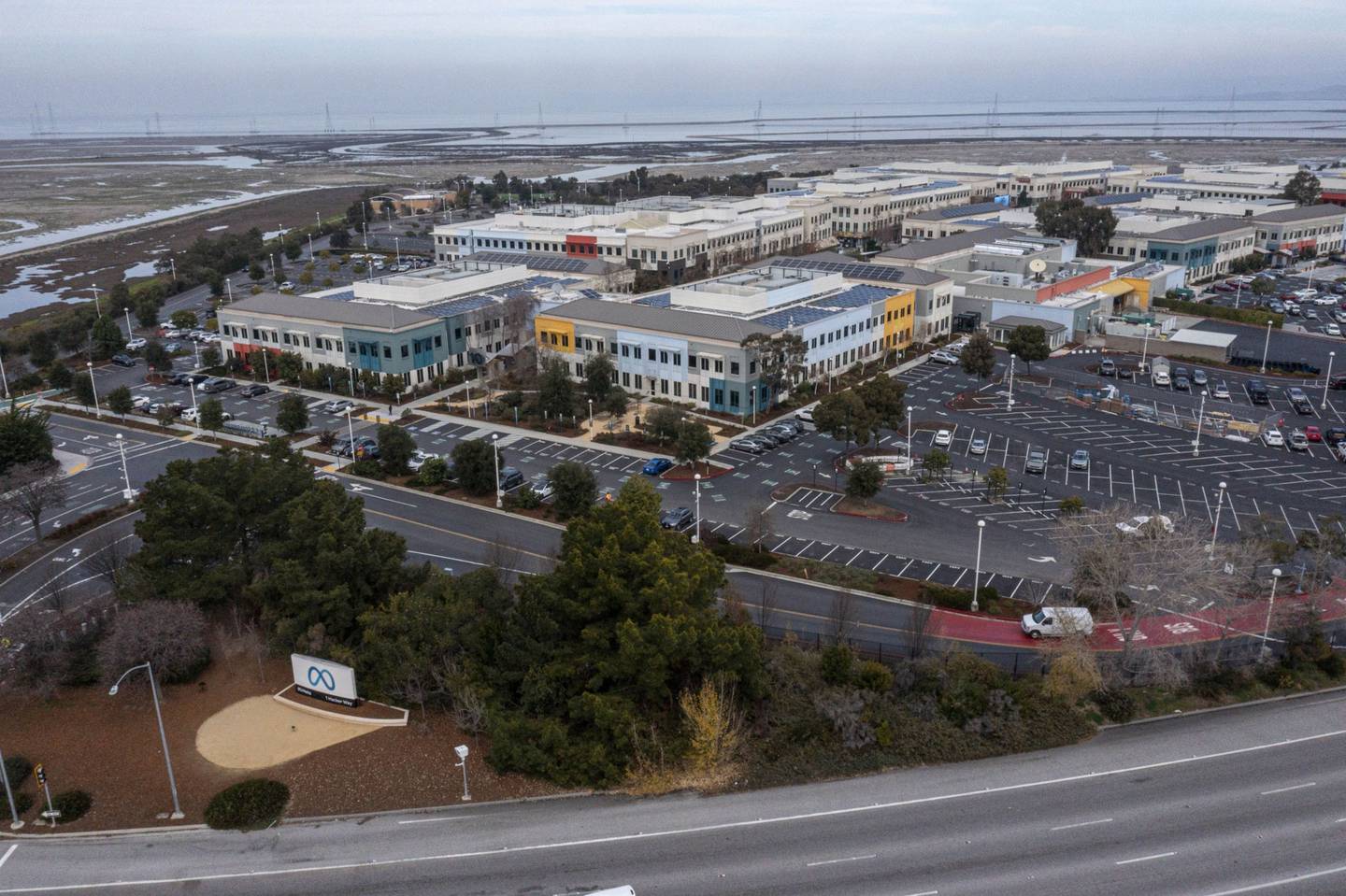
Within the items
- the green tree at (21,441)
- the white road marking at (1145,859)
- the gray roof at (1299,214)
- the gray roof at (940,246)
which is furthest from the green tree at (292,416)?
the gray roof at (1299,214)

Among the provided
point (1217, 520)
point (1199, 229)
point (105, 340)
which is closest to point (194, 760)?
point (1217, 520)

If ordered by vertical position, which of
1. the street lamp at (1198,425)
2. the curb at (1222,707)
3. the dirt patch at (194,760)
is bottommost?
the curb at (1222,707)

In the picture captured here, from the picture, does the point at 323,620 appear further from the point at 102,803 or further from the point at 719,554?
the point at 719,554

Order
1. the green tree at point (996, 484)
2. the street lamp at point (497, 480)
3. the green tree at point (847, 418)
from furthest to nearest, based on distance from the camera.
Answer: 1. the green tree at point (847, 418)
2. the street lamp at point (497, 480)
3. the green tree at point (996, 484)

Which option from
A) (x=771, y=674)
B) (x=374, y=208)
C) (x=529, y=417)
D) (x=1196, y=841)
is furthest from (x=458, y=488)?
(x=374, y=208)

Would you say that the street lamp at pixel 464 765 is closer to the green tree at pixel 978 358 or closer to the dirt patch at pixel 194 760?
the dirt patch at pixel 194 760

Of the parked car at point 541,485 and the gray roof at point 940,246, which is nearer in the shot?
the parked car at point 541,485

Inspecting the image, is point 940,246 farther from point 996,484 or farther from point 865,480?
point 865,480
